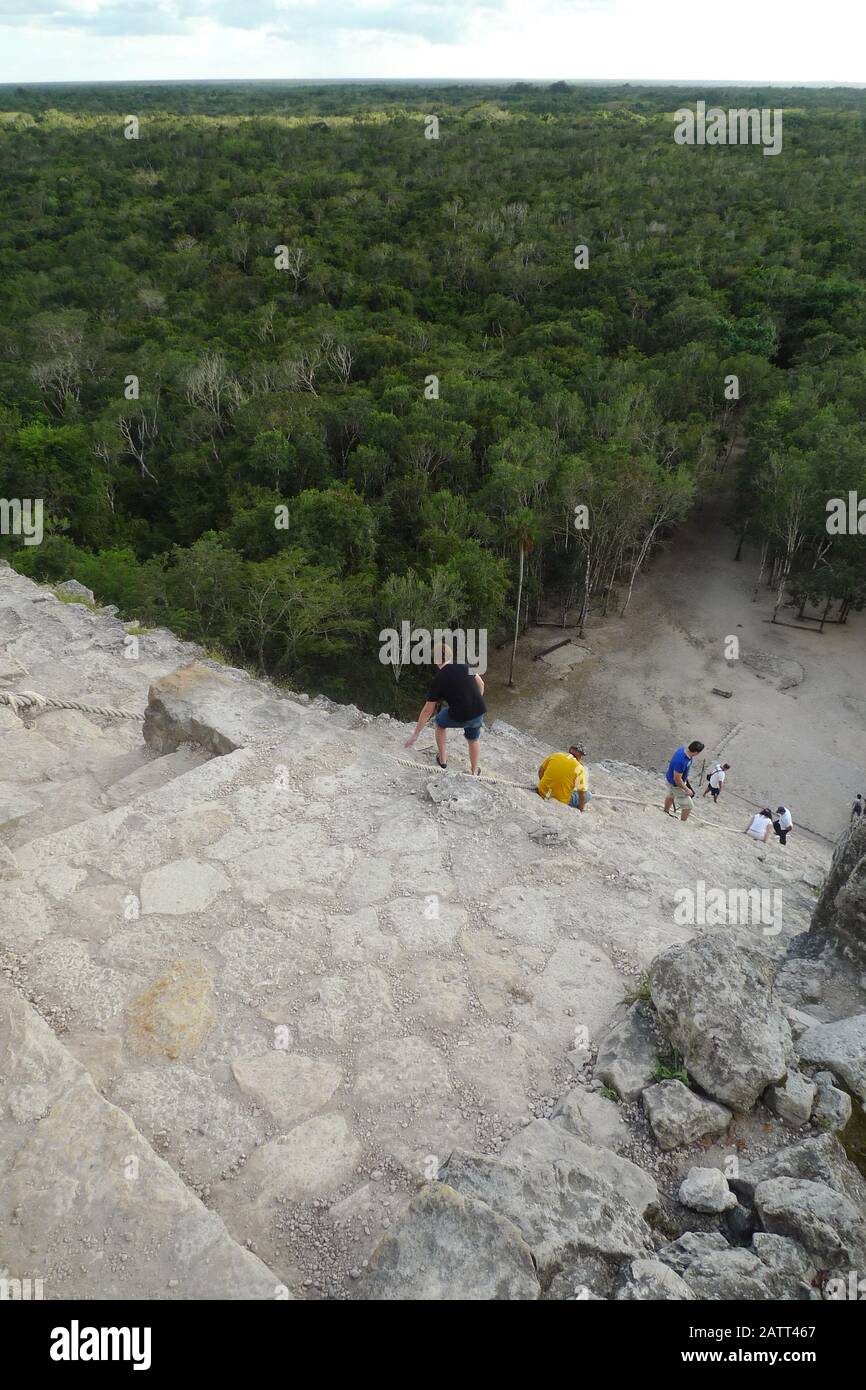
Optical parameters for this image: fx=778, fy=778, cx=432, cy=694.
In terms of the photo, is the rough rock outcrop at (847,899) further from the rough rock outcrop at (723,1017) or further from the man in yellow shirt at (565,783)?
the man in yellow shirt at (565,783)

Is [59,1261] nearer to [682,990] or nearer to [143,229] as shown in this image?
[682,990]

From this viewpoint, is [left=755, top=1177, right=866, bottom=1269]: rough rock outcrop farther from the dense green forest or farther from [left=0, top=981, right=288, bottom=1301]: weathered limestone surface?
the dense green forest

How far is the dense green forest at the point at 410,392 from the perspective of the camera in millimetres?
20891

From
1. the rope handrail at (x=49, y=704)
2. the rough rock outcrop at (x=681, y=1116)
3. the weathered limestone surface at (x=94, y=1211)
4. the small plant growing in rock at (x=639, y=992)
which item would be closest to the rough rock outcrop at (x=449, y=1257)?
the weathered limestone surface at (x=94, y=1211)

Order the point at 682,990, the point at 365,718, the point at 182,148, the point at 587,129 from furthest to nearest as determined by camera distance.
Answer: the point at 587,129
the point at 182,148
the point at 365,718
the point at 682,990

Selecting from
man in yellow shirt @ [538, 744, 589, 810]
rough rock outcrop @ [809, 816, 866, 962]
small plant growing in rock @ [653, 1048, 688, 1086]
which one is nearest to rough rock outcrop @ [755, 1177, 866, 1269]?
small plant growing in rock @ [653, 1048, 688, 1086]

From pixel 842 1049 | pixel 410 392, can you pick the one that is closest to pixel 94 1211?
pixel 842 1049

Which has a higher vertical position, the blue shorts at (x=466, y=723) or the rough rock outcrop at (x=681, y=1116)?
the blue shorts at (x=466, y=723)

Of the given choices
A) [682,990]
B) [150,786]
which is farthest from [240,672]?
[682,990]

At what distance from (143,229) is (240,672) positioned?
175ft

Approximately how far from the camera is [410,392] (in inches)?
1065

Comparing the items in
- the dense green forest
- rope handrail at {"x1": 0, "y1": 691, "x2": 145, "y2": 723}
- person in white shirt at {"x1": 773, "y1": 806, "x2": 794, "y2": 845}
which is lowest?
person in white shirt at {"x1": 773, "y1": 806, "x2": 794, "y2": 845}

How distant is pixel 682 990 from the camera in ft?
15.1

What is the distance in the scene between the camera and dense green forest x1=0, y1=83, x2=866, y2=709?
20.9 metres
